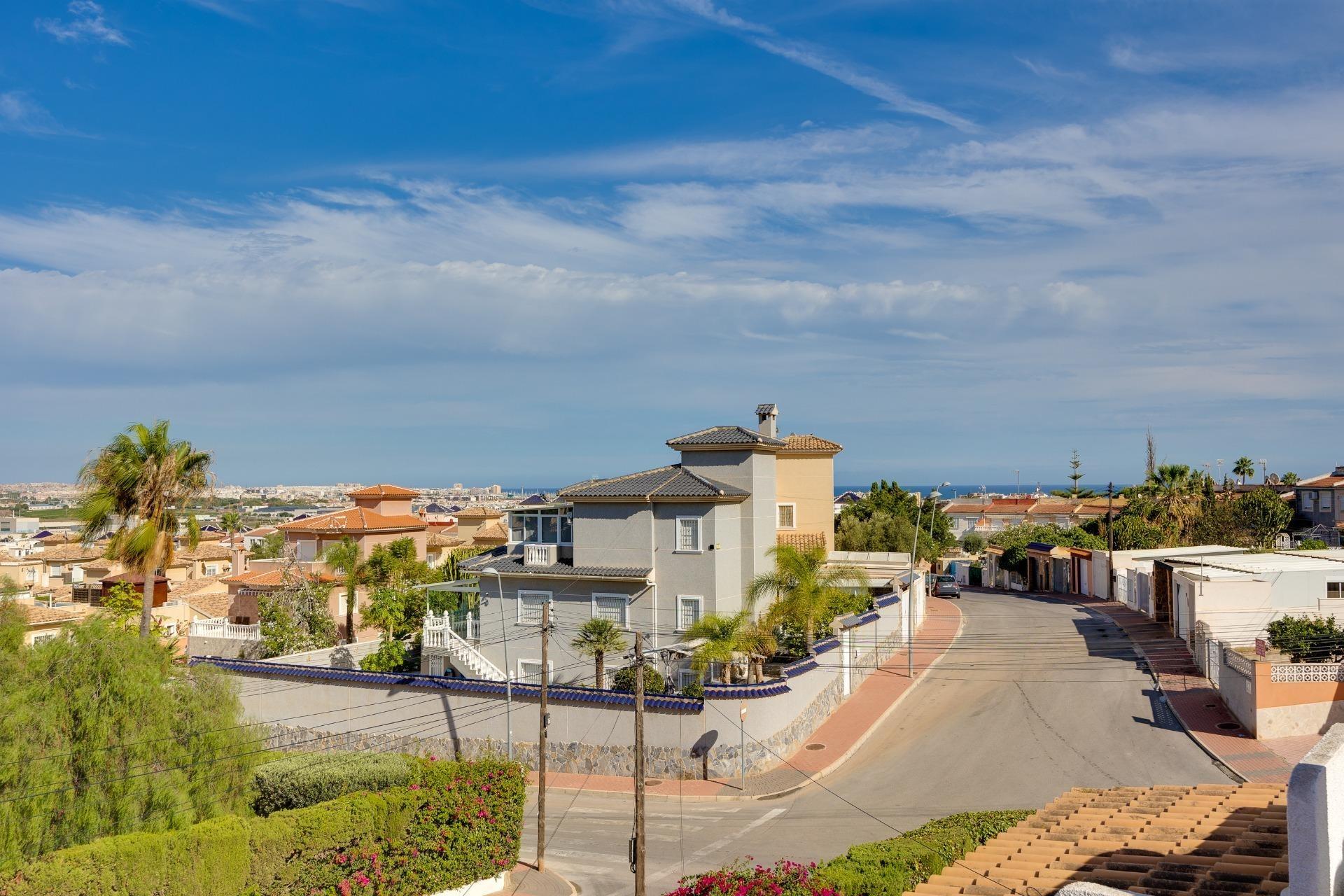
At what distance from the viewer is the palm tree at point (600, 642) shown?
3362 cm

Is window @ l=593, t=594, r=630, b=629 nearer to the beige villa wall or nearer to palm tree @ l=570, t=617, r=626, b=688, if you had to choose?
palm tree @ l=570, t=617, r=626, b=688

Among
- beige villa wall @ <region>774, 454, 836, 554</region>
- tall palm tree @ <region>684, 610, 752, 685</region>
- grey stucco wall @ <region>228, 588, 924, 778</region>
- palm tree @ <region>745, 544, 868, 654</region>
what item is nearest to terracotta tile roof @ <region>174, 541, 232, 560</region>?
grey stucco wall @ <region>228, 588, 924, 778</region>

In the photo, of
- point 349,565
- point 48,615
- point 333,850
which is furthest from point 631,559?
point 48,615

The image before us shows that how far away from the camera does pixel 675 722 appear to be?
2934cm

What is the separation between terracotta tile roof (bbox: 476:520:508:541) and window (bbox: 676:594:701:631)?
49.0m

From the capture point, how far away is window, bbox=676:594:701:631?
36.9 meters

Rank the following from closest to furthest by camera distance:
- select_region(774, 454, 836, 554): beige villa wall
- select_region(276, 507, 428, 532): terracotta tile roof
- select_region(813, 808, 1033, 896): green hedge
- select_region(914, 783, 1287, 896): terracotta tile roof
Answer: select_region(914, 783, 1287, 896): terracotta tile roof → select_region(813, 808, 1033, 896): green hedge → select_region(774, 454, 836, 554): beige villa wall → select_region(276, 507, 428, 532): terracotta tile roof

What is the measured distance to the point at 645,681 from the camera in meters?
33.0

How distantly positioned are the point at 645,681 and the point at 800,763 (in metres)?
5.84

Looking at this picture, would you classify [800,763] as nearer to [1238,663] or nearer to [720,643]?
[720,643]

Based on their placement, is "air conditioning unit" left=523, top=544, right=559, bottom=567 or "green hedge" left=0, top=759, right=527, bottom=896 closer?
"green hedge" left=0, top=759, right=527, bottom=896

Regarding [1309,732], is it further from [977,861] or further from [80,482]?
[80,482]

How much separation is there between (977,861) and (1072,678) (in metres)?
25.4

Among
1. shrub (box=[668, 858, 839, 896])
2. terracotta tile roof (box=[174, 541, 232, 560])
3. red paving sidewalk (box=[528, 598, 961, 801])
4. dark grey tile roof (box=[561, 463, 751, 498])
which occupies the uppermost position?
dark grey tile roof (box=[561, 463, 751, 498])
